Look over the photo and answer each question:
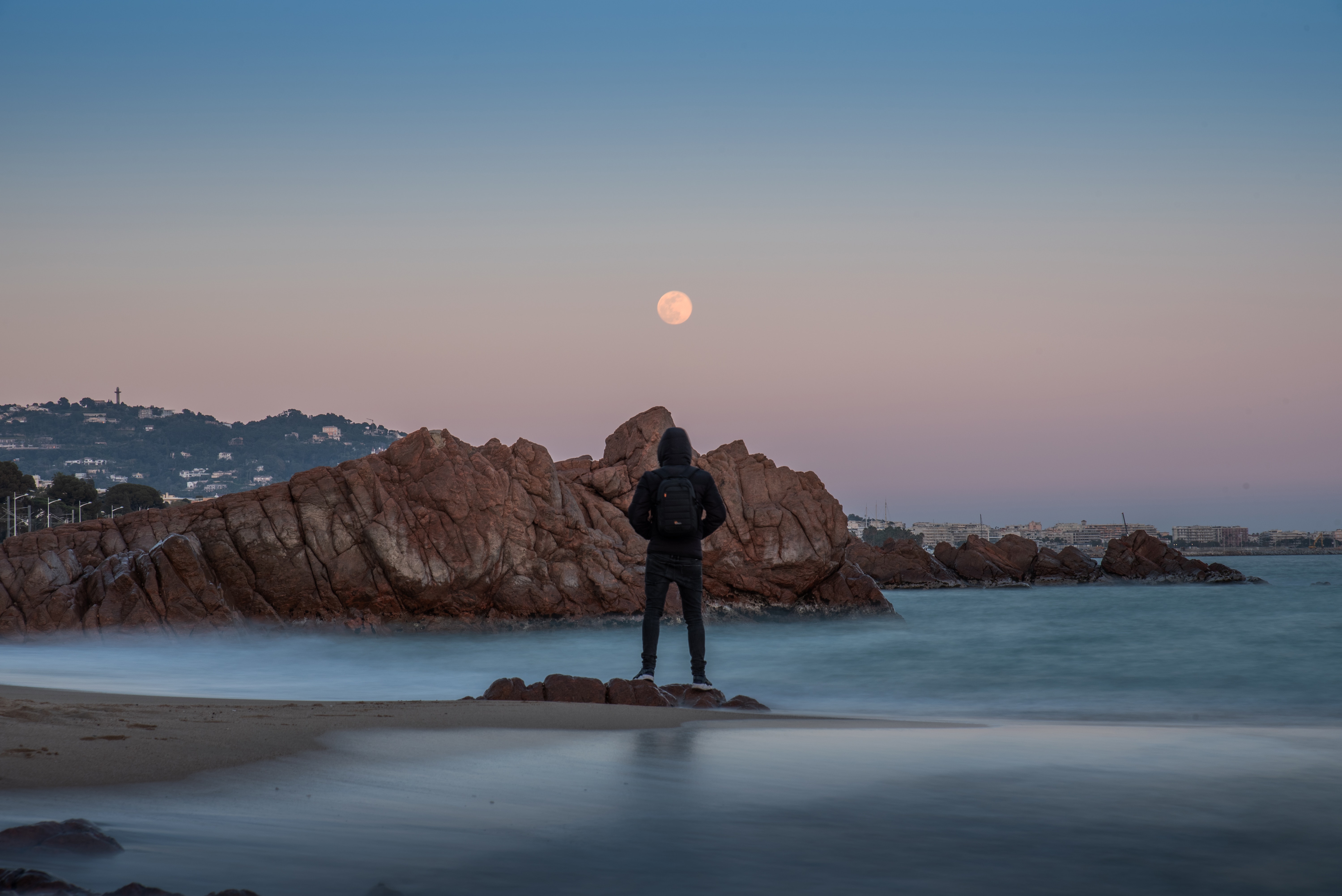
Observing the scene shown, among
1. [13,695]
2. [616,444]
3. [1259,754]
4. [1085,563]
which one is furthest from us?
[1085,563]

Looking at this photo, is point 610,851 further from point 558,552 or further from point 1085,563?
point 1085,563

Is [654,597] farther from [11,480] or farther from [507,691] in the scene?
[11,480]

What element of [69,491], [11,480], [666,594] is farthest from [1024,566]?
[69,491]

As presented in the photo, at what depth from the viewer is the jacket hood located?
32.5 feet

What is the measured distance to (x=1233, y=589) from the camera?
2815 inches

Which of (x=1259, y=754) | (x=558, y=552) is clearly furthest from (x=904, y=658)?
(x=558, y=552)

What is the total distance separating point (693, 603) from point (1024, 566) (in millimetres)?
78778

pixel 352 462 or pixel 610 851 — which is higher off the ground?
pixel 352 462

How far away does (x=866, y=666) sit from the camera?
16266mm

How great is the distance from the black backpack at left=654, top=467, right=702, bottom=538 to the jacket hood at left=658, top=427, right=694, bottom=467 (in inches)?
8.6

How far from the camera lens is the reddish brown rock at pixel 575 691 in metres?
8.67

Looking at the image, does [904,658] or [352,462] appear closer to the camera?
[904,658]

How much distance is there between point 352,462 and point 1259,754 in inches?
1089

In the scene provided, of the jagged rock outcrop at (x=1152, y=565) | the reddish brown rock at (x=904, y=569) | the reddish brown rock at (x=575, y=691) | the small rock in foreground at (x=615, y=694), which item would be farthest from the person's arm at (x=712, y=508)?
the jagged rock outcrop at (x=1152, y=565)
